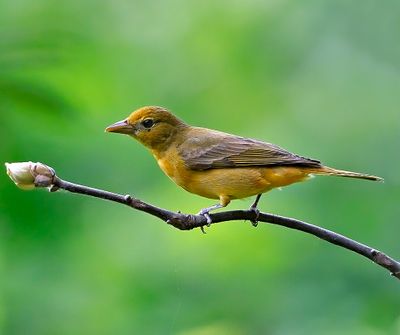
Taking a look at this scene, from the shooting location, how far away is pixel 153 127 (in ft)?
14.3

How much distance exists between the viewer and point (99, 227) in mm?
4523

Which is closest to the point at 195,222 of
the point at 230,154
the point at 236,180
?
the point at 236,180

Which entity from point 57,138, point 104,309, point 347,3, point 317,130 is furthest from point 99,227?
point 347,3

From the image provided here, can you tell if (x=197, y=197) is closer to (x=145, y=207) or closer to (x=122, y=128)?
(x=122, y=128)

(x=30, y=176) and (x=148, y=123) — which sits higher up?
(x=148, y=123)

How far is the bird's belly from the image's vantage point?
389 centimetres

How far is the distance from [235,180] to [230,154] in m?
0.34

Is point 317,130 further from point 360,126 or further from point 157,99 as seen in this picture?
point 157,99

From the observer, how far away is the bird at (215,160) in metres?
3.90

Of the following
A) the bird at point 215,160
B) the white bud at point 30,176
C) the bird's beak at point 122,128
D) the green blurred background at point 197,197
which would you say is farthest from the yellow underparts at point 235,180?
the white bud at point 30,176

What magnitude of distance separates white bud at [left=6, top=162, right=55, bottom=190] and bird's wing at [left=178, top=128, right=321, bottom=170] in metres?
2.00

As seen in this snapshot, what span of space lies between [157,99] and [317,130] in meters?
1.21

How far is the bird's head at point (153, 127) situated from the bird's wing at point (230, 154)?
11cm

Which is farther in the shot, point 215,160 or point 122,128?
point 215,160
